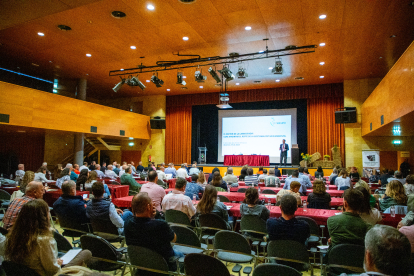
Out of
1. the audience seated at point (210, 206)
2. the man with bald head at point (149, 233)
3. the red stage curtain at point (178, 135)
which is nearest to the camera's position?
the man with bald head at point (149, 233)

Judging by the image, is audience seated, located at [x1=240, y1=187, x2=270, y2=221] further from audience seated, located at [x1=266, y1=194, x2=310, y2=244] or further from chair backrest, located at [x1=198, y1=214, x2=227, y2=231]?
audience seated, located at [x1=266, y1=194, x2=310, y2=244]

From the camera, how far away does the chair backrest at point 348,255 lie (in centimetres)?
255

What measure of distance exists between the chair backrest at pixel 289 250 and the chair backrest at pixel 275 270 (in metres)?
0.71

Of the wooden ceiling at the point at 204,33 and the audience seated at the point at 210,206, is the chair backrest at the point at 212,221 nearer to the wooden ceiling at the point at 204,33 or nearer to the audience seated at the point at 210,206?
the audience seated at the point at 210,206

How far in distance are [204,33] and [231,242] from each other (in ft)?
23.5

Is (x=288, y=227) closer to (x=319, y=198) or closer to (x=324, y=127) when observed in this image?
(x=319, y=198)

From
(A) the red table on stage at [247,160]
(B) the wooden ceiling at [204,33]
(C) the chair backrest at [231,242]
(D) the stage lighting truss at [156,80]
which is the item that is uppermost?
(B) the wooden ceiling at [204,33]

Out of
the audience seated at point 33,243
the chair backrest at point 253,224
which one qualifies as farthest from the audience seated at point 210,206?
the audience seated at point 33,243

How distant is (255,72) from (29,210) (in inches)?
468

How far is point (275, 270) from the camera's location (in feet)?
6.72

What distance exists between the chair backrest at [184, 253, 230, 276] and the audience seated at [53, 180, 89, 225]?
7.48ft

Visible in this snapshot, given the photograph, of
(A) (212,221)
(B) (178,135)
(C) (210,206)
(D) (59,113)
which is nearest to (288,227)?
(A) (212,221)

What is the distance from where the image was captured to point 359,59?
35.7 ft

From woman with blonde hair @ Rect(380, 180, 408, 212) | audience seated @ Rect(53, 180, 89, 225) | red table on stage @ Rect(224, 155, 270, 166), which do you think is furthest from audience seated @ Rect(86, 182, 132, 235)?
red table on stage @ Rect(224, 155, 270, 166)
